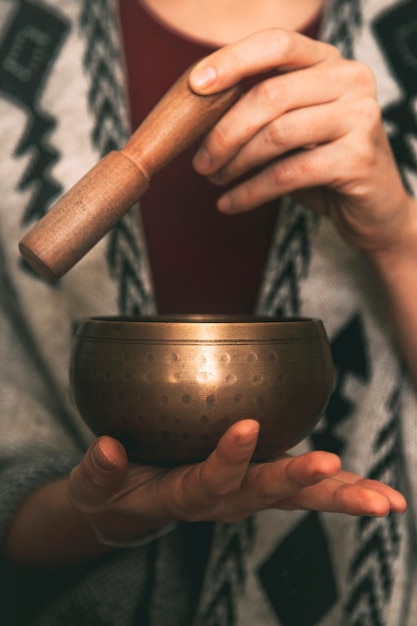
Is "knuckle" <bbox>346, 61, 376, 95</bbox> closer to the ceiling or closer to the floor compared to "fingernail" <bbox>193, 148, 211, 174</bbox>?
closer to the floor

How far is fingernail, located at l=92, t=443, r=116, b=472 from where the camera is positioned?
49 cm

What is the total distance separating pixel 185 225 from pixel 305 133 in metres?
0.37

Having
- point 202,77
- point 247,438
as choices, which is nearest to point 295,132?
point 202,77

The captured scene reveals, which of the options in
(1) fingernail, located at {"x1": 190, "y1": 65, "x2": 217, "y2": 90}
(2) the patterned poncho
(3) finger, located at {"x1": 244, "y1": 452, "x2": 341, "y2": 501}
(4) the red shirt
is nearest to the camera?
(3) finger, located at {"x1": 244, "y1": 452, "x2": 341, "y2": 501}

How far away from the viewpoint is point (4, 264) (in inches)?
37.7

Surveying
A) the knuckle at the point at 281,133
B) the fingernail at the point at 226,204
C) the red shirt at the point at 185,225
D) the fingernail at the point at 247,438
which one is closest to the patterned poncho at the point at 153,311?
the red shirt at the point at 185,225

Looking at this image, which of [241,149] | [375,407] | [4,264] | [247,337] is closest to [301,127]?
[241,149]

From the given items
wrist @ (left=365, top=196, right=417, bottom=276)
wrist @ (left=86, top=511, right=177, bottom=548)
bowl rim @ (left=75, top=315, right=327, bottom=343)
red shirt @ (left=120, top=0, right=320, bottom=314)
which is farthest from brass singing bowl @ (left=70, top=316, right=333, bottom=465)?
red shirt @ (left=120, top=0, right=320, bottom=314)

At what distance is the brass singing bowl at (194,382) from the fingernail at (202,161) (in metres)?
0.22

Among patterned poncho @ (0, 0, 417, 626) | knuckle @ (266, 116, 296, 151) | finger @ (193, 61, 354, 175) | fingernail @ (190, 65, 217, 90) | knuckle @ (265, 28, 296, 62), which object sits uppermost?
fingernail @ (190, 65, 217, 90)

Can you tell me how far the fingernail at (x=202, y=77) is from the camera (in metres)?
0.56

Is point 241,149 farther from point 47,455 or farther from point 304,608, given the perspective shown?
point 304,608

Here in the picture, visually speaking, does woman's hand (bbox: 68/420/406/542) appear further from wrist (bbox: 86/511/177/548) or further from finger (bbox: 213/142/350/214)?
finger (bbox: 213/142/350/214)

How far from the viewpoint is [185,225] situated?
98 centimetres
